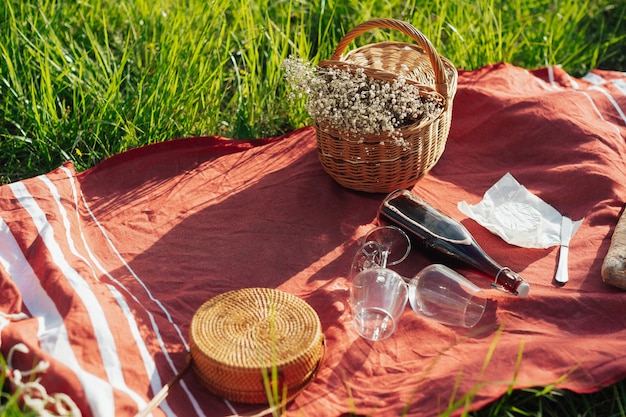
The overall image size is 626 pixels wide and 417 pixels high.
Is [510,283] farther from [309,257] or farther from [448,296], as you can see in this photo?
[309,257]

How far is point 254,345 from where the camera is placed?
2.13m

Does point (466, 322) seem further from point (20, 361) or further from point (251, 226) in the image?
point (20, 361)

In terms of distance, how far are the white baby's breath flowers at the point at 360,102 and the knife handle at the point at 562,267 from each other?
0.65 meters

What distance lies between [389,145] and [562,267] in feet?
2.36

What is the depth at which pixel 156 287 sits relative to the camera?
253cm

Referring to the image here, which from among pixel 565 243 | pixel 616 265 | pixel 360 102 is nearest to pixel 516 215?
pixel 565 243

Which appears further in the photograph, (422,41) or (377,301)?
(422,41)

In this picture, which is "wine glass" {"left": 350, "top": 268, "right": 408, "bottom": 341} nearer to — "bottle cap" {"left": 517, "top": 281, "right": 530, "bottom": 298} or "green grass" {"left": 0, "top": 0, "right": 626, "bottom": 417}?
"bottle cap" {"left": 517, "top": 281, "right": 530, "bottom": 298}

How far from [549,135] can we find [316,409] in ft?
5.42

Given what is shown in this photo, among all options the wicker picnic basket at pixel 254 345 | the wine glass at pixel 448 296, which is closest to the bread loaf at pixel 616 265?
the wine glass at pixel 448 296

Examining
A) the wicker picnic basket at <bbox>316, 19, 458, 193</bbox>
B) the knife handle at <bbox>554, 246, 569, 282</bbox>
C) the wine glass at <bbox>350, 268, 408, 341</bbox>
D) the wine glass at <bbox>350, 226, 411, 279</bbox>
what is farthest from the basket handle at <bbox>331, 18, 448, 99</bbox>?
the wine glass at <bbox>350, 268, 408, 341</bbox>

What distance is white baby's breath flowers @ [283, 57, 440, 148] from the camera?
2.62 meters

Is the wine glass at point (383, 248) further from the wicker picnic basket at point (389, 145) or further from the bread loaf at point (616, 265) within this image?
the bread loaf at point (616, 265)

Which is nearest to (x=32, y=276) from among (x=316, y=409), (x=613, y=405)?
(x=316, y=409)
